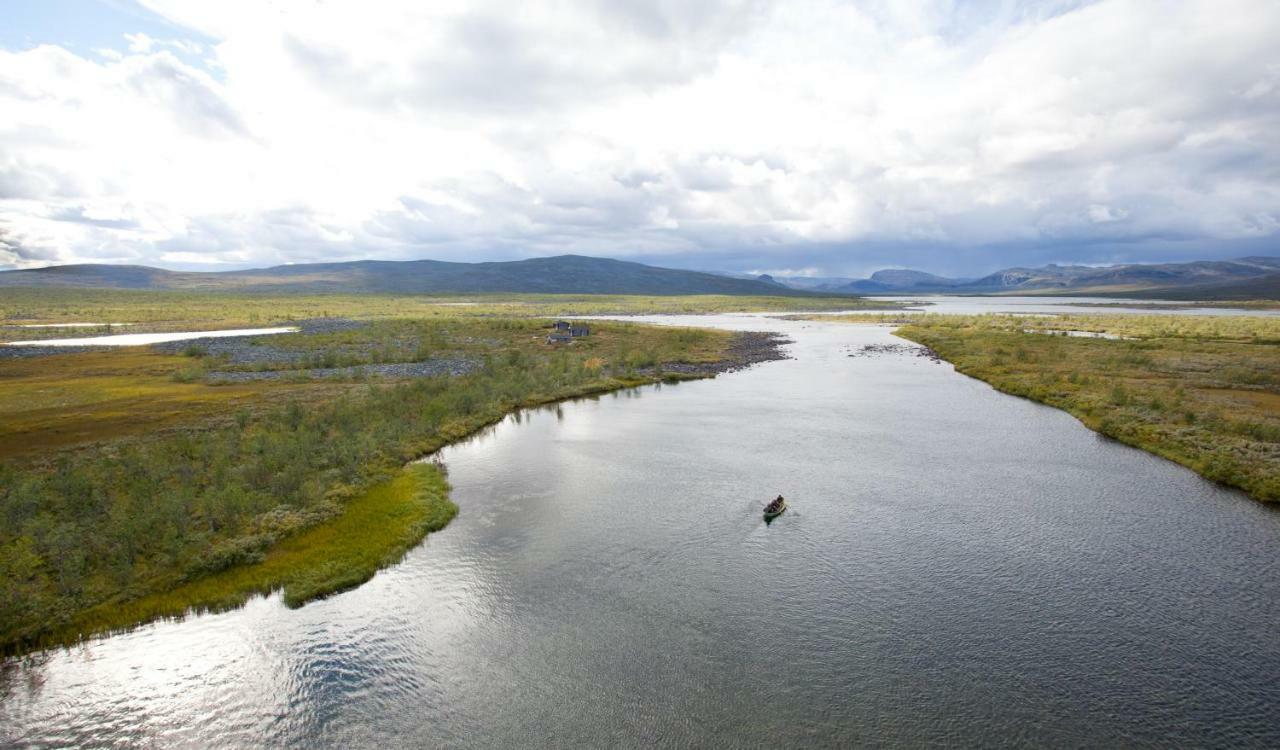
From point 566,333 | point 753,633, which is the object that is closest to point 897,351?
point 566,333

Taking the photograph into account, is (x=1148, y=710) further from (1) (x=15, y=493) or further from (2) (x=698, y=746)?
(1) (x=15, y=493)

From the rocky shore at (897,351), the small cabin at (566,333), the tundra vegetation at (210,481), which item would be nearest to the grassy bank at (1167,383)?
the rocky shore at (897,351)

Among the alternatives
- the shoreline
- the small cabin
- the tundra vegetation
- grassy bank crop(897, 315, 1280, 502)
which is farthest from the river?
the small cabin

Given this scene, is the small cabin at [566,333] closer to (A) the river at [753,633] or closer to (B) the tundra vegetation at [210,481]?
(B) the tundra vegetation at [210,481]

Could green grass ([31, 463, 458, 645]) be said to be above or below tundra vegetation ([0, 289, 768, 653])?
below

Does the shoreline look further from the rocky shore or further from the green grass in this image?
the rocky shore

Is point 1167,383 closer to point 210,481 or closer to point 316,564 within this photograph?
point 316,564

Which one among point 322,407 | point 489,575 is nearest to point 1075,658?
point 489,575
